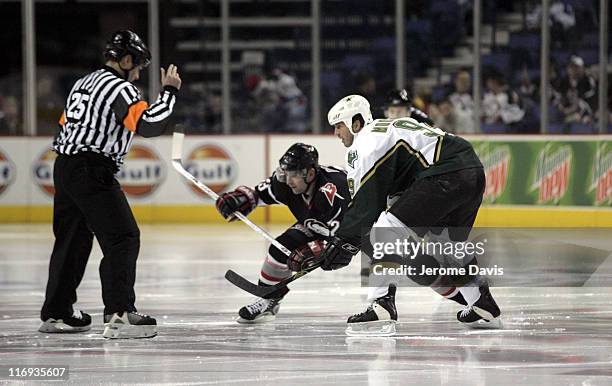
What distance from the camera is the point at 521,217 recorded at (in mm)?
12812

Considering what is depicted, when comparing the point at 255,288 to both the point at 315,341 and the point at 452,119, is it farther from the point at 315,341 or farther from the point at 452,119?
the point at 452,119

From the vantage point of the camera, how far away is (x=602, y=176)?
12523 millimetres

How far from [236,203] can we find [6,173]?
7914 mm

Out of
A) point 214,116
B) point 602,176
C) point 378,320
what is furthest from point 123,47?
point 214,116

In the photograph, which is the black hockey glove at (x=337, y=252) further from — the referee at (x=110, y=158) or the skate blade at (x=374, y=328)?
the referee at (x=110, y=158)

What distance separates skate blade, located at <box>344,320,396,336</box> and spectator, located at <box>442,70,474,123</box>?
27.6ft

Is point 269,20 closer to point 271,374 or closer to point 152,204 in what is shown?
point 152,204

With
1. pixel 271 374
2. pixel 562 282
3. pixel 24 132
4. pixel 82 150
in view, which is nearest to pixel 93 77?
pixel 82 150

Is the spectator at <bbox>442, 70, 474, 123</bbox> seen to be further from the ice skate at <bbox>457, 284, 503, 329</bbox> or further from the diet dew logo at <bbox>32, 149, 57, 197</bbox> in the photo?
the ice skate at <bbox>457, 284, 503, 329</bbox>

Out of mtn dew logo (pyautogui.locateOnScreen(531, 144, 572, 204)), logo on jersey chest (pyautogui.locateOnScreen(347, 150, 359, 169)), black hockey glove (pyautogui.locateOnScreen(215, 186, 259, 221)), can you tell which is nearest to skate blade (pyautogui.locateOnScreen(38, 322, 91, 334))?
black hockey glove (pyautogui.locateOnScreen(215, 186, 259, 221))

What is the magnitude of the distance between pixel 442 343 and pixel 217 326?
1.29 meters

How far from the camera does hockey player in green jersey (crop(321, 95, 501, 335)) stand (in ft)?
19.7

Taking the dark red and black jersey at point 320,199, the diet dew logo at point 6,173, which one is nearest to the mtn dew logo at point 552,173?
the diet dew logo at point 6,173

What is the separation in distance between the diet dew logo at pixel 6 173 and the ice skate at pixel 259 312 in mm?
7890
